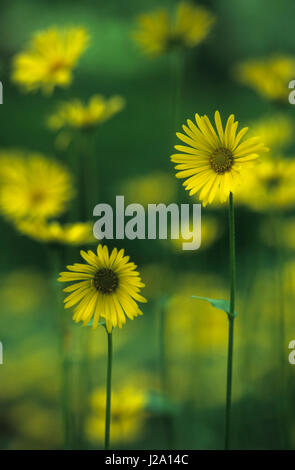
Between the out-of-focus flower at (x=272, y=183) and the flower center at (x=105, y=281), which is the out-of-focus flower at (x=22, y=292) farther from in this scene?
the flower center at (x=105, y=281)

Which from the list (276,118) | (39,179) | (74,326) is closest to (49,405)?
(74,326)

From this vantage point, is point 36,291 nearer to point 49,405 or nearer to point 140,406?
point 49,405

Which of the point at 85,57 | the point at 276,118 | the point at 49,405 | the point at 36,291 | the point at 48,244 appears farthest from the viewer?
the point at 85,57

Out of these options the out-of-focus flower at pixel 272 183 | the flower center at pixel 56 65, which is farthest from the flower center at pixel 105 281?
the flower center at pixel 56 65

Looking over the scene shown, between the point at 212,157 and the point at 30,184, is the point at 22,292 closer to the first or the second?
the point at 30,184

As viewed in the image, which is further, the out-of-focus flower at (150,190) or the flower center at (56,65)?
the out-of-focus flower at (150,190)

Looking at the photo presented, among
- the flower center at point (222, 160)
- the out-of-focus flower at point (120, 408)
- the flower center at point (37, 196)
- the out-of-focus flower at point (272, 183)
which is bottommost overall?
the out-of-focus flower at point (120, 408)

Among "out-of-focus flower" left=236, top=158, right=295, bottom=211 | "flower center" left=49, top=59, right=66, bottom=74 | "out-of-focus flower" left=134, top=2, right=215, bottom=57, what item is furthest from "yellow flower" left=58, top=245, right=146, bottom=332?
"out-of-focus flower" left=134, top=2, right=215, bottom=57
